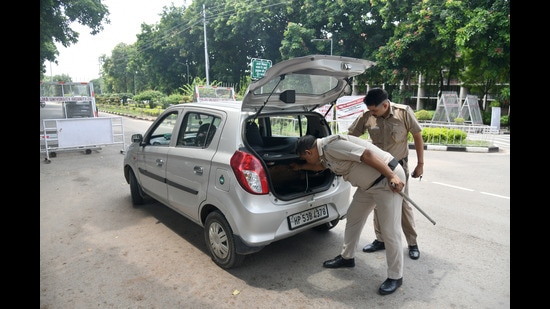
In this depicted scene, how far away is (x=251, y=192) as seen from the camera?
2924 mm

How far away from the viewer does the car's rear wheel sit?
4.91m

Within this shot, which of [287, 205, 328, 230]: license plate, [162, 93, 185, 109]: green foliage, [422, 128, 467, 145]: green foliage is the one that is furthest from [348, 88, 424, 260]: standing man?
[162, 93, 185, 109]: green foliage

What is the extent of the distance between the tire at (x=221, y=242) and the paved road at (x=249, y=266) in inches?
3.9

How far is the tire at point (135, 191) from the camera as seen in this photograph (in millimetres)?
4902

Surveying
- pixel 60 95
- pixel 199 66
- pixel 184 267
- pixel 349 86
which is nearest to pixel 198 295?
pixel 184 267

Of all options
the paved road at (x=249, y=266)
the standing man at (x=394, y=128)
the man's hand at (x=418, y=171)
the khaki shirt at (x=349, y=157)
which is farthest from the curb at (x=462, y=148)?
the khaki shirt at (x=349, y=157)

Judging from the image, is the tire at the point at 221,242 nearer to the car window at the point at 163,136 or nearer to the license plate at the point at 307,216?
the license plate at the point at 307,216

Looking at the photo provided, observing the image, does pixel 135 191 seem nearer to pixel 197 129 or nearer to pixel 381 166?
pixel 197 129

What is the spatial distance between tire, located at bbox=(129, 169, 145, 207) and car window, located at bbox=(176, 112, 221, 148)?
59.7 inches

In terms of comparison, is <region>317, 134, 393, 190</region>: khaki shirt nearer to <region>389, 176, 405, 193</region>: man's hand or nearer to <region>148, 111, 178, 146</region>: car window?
<region>389, 176, 405, 193</region>: man's hand
